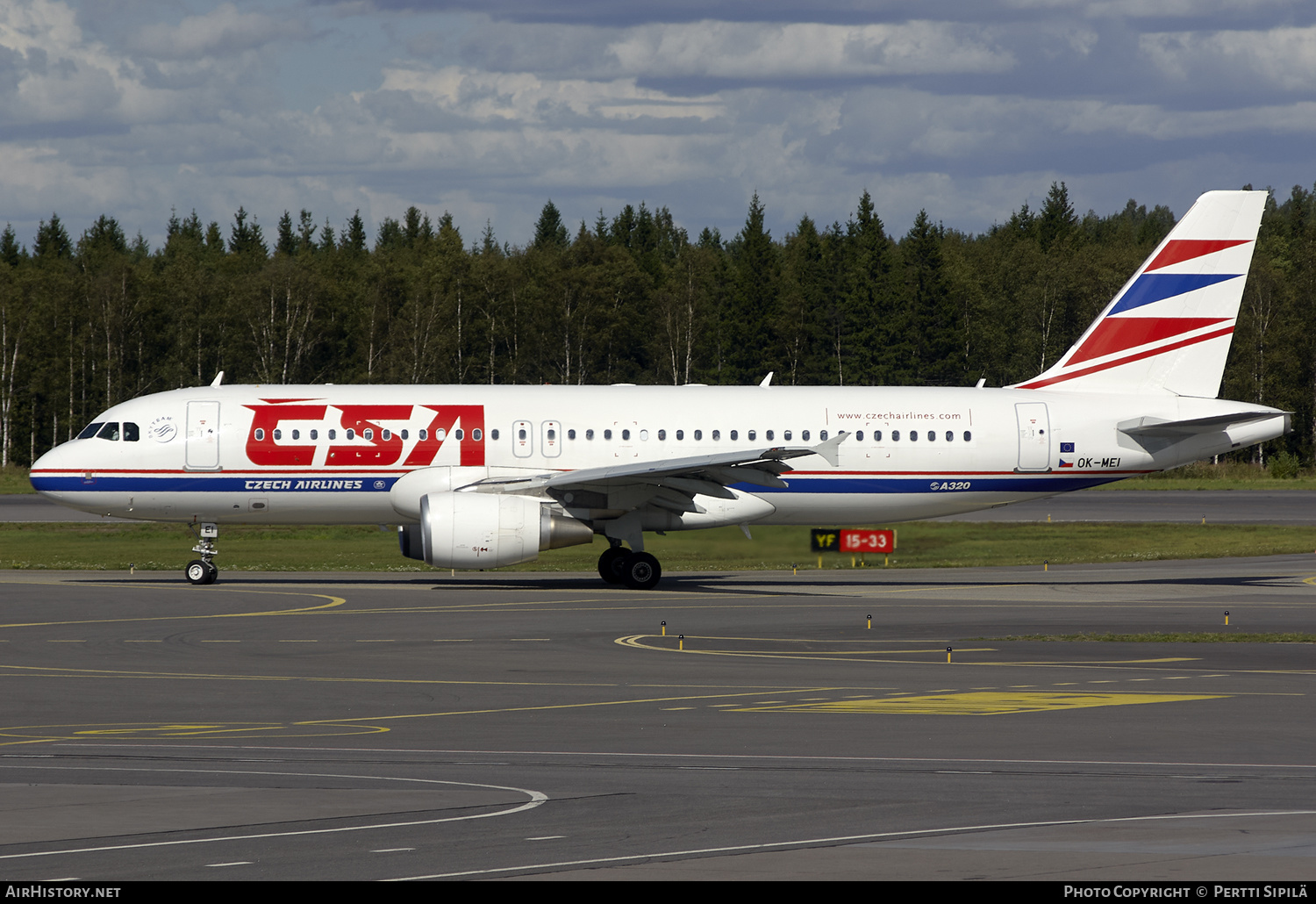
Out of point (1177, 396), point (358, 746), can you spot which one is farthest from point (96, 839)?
point (1177, 396)

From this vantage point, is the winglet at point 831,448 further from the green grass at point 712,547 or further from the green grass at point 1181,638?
the green grass at point 1181,638

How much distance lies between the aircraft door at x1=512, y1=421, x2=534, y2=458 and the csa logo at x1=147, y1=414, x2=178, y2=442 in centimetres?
805

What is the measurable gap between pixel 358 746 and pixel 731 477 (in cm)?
2020

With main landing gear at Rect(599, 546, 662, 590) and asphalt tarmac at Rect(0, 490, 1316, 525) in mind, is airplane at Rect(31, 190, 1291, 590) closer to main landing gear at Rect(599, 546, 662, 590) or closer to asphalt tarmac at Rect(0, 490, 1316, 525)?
main landing gear at Rect(599, 546, 662, 590)

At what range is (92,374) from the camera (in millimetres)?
107625

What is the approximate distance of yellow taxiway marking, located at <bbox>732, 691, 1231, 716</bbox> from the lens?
18500 mm

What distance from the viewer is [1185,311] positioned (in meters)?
39.1

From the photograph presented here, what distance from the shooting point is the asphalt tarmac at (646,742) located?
1086cm

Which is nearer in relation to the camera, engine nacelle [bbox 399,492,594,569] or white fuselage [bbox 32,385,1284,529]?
engine nacelle [bbox 399,492,594,569]

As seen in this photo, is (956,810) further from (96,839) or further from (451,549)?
(451,549)

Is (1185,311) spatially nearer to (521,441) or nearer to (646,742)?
(521,441)

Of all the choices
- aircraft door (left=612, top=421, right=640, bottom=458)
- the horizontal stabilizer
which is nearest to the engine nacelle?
aircraft door (left=612, top=421, right=640, bottom=458)

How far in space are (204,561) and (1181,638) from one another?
879 inches

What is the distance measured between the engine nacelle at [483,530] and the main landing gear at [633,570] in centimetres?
237
